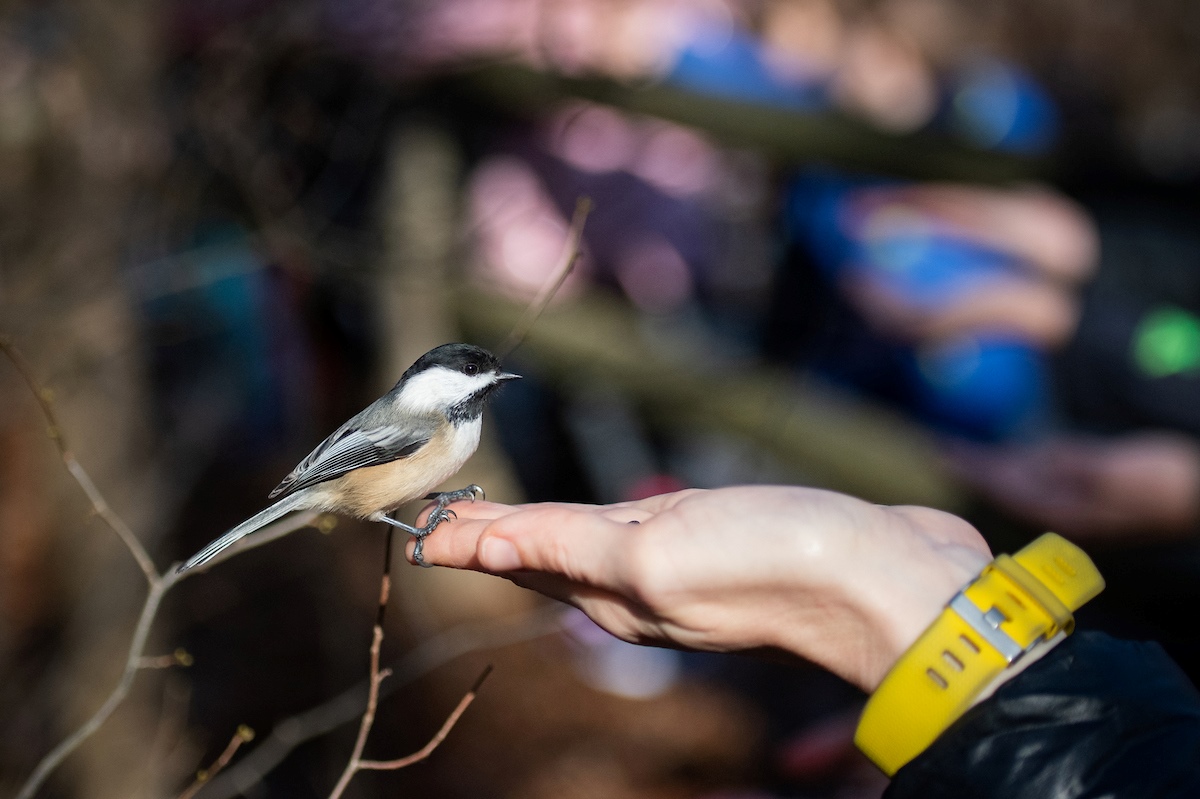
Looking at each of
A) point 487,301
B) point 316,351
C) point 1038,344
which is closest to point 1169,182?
point 1038,344

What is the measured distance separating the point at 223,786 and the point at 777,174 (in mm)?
2903

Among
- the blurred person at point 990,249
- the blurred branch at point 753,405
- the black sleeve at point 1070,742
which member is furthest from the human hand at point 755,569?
the blurred person at point 990,249

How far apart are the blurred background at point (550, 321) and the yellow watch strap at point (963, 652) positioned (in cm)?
87

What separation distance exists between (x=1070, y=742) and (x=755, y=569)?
43 cm

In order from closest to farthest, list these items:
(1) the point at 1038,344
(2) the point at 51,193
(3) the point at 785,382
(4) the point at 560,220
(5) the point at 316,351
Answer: (2) the point at 51,193 < (3) the point at 785,382 < (1) the point at 1038,344 < (5) the point at 316,351 < (4) the point at 560,220

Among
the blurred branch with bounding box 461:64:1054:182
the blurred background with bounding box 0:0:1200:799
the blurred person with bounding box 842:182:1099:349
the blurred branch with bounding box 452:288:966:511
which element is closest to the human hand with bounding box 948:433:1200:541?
the blurred background with bounding box 0:0:1200:799

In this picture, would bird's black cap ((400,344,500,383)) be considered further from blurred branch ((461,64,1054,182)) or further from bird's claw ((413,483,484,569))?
blurred branch ((461,64,1054,182))

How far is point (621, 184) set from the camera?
3.83m

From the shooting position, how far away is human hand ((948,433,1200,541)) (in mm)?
2648

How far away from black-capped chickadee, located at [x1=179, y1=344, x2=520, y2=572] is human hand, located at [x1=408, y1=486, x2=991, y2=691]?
336 millimetres

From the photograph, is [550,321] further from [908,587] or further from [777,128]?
[908,587]

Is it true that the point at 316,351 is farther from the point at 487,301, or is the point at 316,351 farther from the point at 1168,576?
the point at 1168,576

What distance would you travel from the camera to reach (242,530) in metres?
1.53

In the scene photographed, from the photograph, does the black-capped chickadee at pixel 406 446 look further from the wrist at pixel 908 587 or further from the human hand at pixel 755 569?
the wrist at pixel 908 587
